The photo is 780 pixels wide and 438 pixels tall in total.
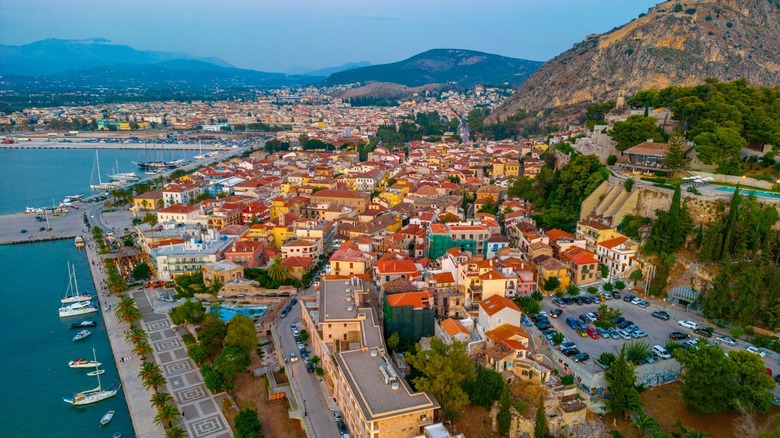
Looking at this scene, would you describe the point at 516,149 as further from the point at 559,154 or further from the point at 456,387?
the point at 456,387

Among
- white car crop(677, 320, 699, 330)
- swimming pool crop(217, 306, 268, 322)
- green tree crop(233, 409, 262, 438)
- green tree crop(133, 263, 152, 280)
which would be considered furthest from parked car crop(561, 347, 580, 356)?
green tree crop(133, 263, 152, 280)

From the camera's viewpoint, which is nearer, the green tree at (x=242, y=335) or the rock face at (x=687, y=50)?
the green tree at (x=242, y=335)

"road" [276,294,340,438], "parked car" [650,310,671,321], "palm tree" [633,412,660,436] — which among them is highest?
"parked car" [650,310,671,321]

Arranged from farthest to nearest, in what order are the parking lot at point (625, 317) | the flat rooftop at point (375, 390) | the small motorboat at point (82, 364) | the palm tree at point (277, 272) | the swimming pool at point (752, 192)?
the palm tree at point (277, 272), the swimming pool at point (752, 192), the small motorboat at point (82, 364), the parking lot at point (625, 317), the flat rooftop at point (375, 390)

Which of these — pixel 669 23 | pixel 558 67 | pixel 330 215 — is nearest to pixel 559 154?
pixel 330 215

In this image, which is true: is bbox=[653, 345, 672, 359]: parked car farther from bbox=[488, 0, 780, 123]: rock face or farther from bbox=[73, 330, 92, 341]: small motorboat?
bbox=[488, 0, 780, 123]: rock face

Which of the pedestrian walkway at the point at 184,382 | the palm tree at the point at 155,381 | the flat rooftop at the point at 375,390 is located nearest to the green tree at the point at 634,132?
the flat rooftop at the point at 375,390

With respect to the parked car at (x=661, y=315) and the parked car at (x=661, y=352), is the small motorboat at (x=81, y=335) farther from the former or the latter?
the parked car at (x=661, y=315)

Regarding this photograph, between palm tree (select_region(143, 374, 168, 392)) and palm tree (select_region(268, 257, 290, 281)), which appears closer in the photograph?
palm tree (select_region(143, 374, 168, 392))
